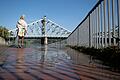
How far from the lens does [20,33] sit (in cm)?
1305

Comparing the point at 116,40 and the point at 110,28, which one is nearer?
the point at 116,40

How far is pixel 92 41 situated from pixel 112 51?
4.08 meters

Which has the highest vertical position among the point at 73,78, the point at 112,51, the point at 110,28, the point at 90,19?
the point at 90,19

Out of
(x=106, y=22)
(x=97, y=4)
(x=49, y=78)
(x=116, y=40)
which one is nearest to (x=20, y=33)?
(x=97, y=4)

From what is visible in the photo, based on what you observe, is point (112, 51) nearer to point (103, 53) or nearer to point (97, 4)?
point (103, 53)

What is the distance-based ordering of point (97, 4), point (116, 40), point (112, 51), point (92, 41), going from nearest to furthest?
1. point (112, 51)
2. point (116, 40)
3. point (97, 4)
4. point (92, 41)

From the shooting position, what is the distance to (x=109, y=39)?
6.79 metres

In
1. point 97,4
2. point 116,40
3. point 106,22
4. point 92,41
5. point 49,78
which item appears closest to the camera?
point 49,78

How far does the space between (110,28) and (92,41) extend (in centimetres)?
297

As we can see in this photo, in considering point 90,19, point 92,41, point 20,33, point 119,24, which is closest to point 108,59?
point 119,24

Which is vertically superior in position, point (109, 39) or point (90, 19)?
point (90, 19)

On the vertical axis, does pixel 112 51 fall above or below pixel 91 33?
below

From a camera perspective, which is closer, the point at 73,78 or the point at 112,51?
the point at 73,78

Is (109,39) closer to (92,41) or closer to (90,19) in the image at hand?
(92,41)
